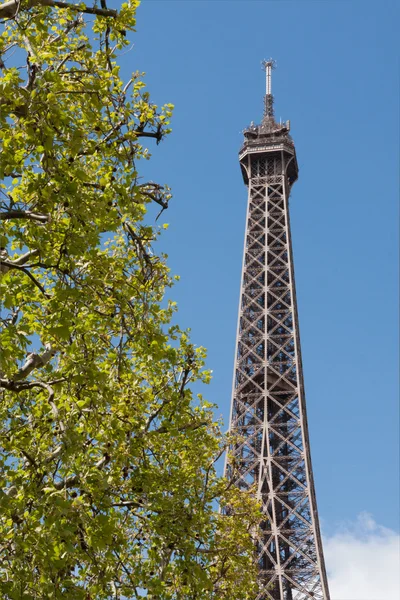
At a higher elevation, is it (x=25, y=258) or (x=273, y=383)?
(x=273, y=383)

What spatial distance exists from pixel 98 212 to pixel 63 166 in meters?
0.61

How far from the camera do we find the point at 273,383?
48.3m

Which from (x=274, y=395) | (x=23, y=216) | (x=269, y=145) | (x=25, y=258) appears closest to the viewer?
(x=23, y=216)

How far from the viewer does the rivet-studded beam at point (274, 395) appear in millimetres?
41594

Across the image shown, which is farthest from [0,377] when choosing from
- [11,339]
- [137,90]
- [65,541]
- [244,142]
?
[244,142]

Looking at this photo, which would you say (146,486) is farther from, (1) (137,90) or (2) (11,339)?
(1) (137,90)

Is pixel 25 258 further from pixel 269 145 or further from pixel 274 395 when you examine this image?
pixel 269 145

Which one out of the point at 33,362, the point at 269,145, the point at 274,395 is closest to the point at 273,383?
the point at 274,395

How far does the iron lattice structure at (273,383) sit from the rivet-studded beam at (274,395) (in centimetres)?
6

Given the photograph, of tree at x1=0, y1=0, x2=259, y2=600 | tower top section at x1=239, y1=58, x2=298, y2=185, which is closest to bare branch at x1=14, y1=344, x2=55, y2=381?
tree at x1=0, y1=0, x2=259, y2=600

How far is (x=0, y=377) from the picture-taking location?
28.2 ft

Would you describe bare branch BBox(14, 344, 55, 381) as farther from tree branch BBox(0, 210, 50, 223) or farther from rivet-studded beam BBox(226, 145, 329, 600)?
rivet-studded beam BBox(226, 145, 329, 600)

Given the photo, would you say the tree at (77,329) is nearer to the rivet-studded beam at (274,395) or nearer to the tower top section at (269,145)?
the rivet-studded beam at (274,395)

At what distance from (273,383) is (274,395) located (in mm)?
787
